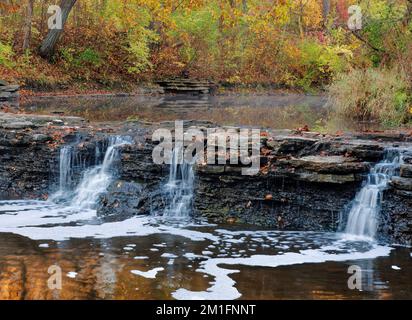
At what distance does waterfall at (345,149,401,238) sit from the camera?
9.92 m

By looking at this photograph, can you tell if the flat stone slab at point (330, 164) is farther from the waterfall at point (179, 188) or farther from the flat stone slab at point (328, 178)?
the waterfall at point (179, 188)

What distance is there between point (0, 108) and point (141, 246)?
11.2 m

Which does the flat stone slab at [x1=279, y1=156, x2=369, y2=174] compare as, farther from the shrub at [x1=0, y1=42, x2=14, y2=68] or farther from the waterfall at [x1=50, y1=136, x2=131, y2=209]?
the shrub at [x1=0, y1=42, x2=14, y2=68]

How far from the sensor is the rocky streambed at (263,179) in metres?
10.3

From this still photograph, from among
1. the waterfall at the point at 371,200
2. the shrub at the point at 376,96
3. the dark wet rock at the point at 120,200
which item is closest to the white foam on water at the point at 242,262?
the waterfall at the point at 371,200

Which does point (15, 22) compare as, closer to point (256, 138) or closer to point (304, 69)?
point (304, 69)

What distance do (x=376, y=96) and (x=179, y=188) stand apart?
8268mm

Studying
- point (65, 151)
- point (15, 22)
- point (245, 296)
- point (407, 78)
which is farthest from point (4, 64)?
point (245, 296)

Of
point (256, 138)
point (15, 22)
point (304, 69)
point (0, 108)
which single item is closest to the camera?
point (256, 138)

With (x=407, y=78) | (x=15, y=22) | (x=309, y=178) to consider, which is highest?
(x=15, y=22)

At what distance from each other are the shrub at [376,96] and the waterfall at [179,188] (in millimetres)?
7104

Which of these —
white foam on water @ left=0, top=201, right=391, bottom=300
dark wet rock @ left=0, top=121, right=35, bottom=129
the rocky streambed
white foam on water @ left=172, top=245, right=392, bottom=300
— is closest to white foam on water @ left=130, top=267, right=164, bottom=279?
white foam on water @ left=0, top=201, right=391, bottom=300

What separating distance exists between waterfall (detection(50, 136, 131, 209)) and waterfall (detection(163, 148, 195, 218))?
1401mm
